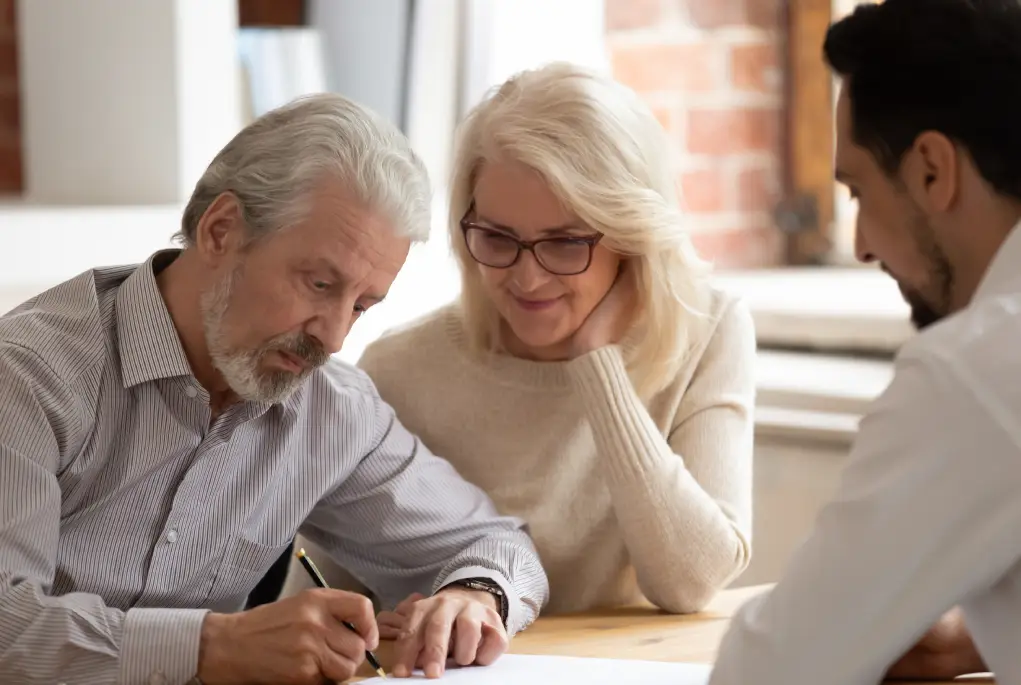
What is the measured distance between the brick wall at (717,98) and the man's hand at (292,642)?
78.0 inches

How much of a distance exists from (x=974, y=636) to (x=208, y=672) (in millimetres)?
812

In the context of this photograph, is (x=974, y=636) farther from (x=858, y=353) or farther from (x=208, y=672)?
(x=858, y=353)

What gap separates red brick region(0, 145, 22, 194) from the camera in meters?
2.97

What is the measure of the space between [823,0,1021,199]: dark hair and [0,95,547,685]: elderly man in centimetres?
62

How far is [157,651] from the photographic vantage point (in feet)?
5.14

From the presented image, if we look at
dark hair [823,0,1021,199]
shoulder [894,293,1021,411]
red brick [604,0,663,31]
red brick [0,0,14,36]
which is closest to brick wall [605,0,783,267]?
red brick [604,0,663,31]

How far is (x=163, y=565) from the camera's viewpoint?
5.68ft

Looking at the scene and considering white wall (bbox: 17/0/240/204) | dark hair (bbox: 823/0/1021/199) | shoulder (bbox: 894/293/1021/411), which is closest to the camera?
shoulder (bbox: 894/293/1021/411)

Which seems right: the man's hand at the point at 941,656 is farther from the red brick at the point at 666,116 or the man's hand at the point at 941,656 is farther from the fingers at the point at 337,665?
the red brick at the point at 666,116

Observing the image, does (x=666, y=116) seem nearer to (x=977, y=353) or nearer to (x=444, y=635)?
(x=444, y=635)

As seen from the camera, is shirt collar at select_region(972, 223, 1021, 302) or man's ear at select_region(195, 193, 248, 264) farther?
man's ear at select_region(195, 193, 248, 264)

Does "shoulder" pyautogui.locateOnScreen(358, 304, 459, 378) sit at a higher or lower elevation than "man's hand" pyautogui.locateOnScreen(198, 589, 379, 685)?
higher

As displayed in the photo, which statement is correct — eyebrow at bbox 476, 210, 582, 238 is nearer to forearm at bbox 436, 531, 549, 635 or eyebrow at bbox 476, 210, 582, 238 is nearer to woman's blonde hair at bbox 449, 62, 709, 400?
woman's blonde hair at bbox 449, 62, 709, 400

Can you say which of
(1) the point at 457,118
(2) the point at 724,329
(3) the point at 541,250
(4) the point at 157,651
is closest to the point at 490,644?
(4) the point at 157,651
